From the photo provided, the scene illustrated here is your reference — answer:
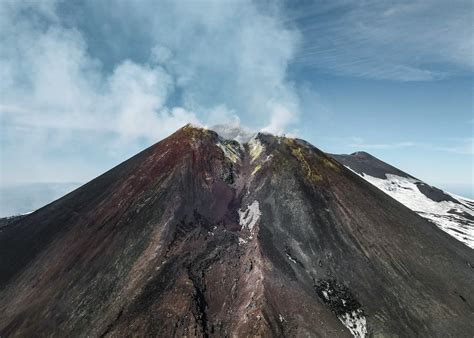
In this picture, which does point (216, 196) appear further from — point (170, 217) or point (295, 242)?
point (295, 242)

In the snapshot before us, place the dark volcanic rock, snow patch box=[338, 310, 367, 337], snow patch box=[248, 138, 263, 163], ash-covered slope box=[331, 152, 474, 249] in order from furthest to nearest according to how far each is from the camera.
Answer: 1. the dark volcanic rock
2. ash-covered slope box=[331, 152, 474, 249]
3. snow patch box=[248, 138, 263, 163]
4. snow patch box=[338, 310, 367, 337]

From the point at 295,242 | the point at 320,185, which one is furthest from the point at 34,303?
the point at 320,185

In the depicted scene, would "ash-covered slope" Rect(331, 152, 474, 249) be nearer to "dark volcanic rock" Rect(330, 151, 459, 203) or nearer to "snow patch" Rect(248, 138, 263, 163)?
"dark volcanic rock" Rect(330, 151, 459, 203)

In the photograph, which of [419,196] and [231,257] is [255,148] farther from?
[419,196]

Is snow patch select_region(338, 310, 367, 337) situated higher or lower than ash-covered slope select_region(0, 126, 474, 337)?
lower

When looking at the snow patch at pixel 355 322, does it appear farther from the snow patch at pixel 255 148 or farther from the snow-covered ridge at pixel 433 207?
the snow-covered ridge at pixel 433 207

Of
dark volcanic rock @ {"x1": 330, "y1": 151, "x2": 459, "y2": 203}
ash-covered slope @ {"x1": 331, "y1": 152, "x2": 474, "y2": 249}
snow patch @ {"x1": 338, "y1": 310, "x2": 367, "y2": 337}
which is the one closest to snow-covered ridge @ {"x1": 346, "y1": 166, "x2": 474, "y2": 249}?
ash-covered slope @ {"x1": 331, "y1": 152, "x2": 474, "y2": 249}
